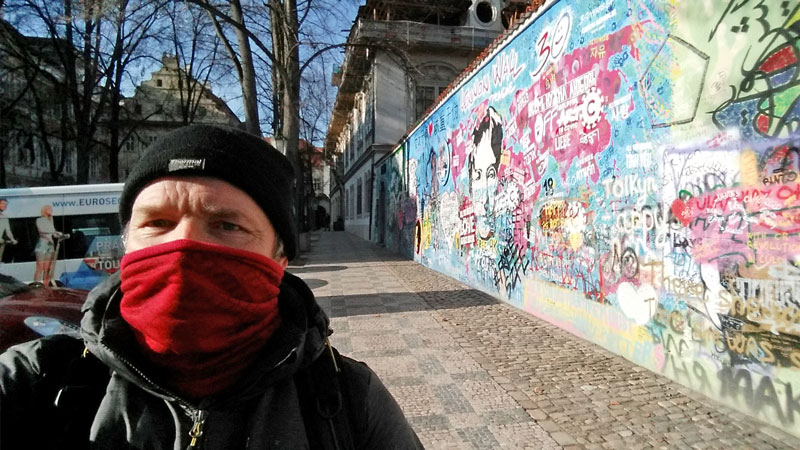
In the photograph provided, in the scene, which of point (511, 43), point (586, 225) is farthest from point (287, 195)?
point (511, 43)

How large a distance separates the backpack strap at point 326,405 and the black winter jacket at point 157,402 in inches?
0.8

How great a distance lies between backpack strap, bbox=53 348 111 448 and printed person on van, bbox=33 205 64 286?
314 inches

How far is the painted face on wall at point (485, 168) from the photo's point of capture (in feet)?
27.4

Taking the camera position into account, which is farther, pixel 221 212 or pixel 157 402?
pixel 221 212

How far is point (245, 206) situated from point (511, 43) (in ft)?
23.7

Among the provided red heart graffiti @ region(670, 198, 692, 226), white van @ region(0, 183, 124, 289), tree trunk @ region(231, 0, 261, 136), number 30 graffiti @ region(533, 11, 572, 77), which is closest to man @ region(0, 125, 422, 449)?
red heart graffiti @ region(670, 198, 692, 226)

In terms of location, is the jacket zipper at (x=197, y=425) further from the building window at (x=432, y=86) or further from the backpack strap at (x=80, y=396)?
the building window at (x=432, y=86)

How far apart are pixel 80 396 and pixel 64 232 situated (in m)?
8.01

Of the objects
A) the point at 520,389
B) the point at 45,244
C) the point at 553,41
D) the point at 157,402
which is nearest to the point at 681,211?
the point at 520,389

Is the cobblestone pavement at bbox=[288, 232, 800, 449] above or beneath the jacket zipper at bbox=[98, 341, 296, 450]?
beneath

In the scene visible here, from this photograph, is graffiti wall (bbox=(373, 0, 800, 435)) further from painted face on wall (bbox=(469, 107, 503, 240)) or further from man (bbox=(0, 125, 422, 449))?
man (bbox=(0, 125, 422, 449))

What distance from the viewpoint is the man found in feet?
3.63

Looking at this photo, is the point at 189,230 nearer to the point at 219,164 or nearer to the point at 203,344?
the point at 219,164

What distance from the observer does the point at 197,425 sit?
1.15 metres
